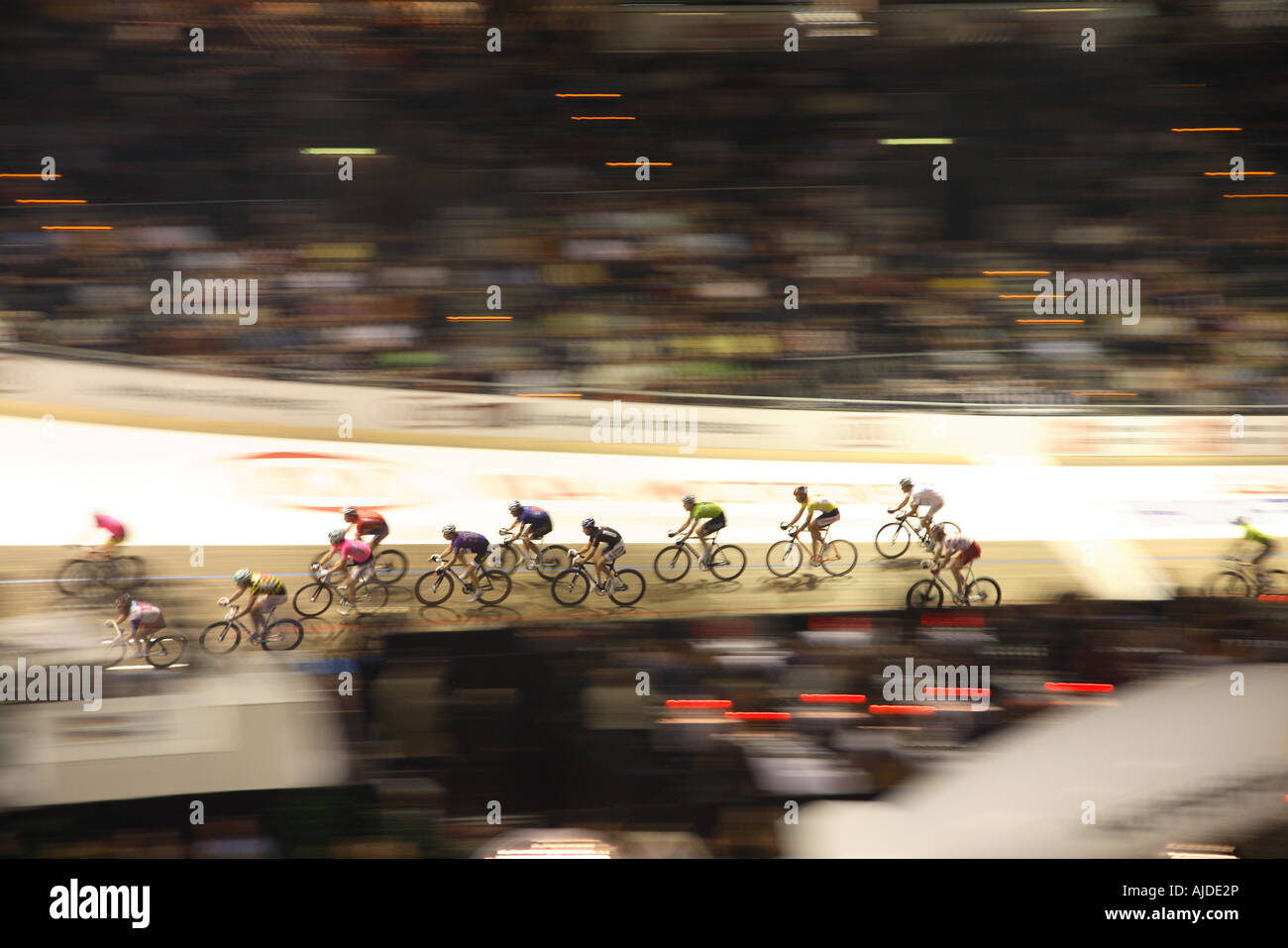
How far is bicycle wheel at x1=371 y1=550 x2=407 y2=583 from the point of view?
→ 6.60m

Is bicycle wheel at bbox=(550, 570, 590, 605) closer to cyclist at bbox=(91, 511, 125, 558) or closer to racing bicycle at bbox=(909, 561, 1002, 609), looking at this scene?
racing bicycle at bbox=(909, 561, 1002, 609)

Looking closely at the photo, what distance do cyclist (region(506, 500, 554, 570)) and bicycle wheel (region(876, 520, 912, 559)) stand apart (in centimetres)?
258

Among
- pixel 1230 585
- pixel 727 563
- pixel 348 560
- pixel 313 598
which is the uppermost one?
pixel 348 560

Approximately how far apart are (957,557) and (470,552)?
3390 millimetres

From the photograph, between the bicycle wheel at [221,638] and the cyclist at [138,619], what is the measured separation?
0.92 feet

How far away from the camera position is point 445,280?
784cm

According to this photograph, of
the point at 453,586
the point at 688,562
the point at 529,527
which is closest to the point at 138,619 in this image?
the point at 453,586

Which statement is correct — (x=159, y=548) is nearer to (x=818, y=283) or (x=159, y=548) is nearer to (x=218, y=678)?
(x=218, y=678)

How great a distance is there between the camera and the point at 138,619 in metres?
5.93

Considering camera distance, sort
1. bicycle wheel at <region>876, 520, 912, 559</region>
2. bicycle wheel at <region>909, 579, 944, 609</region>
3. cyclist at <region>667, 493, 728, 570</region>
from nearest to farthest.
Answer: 1. bicycle wheel at <region>909, 579, 944, 609</region>
2. cyclist at <region>667, 493, 728, 570</region>
3. bicycle wheel at <region>876, 520, 912, 559</region>

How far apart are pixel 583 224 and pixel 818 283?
2.07 metres

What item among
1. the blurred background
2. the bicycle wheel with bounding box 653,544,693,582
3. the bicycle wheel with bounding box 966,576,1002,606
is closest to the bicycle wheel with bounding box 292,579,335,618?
the blurred background

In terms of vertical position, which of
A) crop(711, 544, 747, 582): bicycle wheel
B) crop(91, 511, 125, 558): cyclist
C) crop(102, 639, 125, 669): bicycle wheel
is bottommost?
crop(102, 639, 125, 669): bicycle wheel

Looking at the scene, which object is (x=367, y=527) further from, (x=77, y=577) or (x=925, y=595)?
(x=925, y=595)
